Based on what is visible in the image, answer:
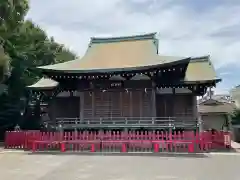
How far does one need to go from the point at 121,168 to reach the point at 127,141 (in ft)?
15.0

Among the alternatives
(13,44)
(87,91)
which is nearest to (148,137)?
(87,91)

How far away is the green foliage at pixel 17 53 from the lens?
57.9 feet

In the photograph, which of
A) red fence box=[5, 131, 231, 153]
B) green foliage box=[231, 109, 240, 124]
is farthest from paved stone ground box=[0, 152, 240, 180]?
green foliage box=[231, 109, 240, 124]

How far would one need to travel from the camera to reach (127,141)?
14.2 metres

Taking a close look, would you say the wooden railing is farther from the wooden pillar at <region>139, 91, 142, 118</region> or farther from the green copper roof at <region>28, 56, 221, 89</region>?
the green copper roof at <region>28, 56, 221, 89</region>

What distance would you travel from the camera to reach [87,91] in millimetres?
18000

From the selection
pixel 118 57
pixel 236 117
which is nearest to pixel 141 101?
pixel 118 57

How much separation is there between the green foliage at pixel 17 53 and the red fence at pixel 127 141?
5.11 metres

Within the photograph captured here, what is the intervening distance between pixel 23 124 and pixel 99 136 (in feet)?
39.7

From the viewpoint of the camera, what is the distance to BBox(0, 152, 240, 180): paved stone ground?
8.32 meters

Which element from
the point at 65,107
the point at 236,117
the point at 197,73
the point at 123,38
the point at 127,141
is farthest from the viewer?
the point at 236,117

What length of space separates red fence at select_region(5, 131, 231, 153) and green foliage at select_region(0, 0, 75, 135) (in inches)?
201

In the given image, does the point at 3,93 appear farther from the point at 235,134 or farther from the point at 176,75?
the point at 235,134

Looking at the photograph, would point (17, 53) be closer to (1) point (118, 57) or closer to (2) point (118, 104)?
(1) point (118, 57)
